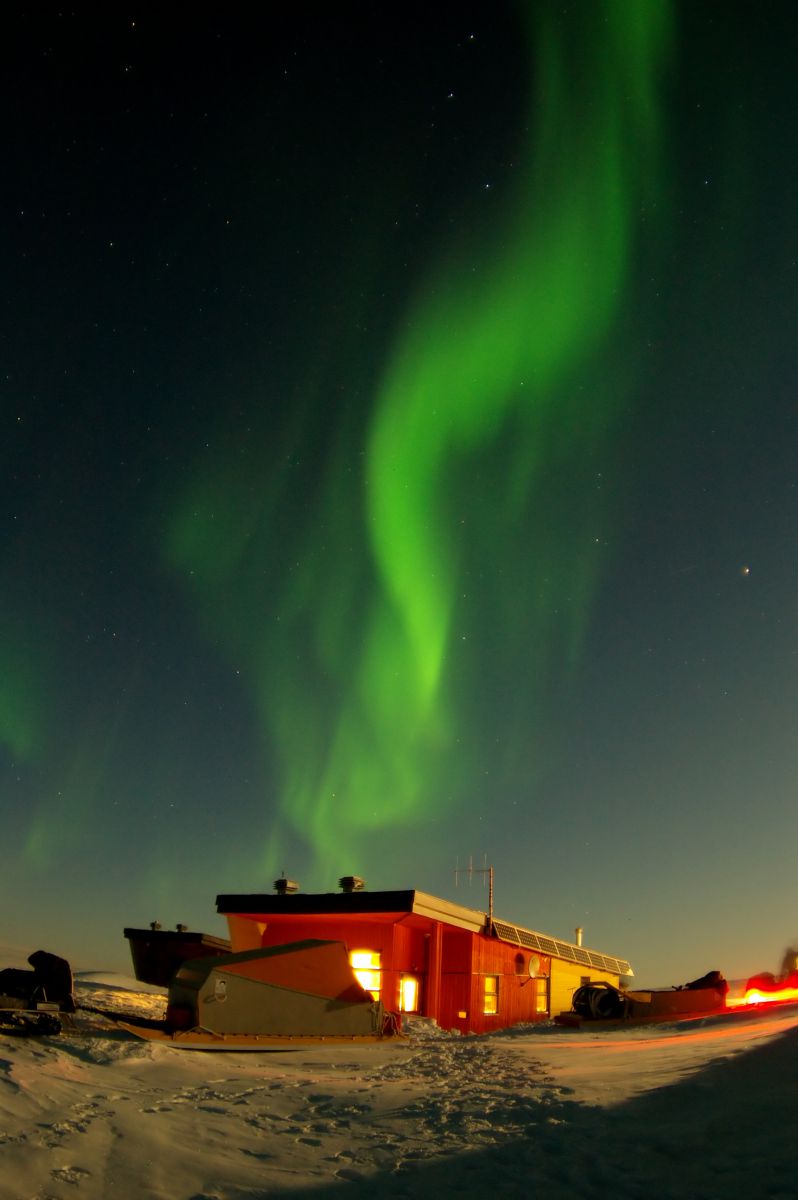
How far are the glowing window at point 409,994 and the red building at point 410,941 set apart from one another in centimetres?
3

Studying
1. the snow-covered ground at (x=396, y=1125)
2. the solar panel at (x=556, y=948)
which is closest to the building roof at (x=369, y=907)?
the solar panel at (x=556, y=948)

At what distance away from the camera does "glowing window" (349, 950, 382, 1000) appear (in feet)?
80.7

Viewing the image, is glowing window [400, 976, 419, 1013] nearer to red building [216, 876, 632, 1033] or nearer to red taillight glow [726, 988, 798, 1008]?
red building [216, 876, 632, 1033]

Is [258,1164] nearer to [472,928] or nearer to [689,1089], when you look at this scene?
[689,1089]

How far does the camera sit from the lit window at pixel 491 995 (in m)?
26.4

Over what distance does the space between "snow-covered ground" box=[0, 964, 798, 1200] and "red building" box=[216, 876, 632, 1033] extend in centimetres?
1289

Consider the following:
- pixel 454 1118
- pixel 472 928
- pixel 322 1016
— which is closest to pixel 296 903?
pixel 472 928

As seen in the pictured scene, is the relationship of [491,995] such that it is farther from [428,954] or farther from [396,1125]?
[396,1125]

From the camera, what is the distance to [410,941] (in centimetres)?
2562

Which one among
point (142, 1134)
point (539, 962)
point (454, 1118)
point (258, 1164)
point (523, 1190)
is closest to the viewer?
point (523, 1190)

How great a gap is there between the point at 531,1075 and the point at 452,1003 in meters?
16.7

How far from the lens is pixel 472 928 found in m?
26.0

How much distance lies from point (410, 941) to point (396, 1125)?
19277mm

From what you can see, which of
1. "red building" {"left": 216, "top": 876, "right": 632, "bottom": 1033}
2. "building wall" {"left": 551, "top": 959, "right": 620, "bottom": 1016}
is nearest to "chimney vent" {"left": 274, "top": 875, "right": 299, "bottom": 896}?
"red building" {"left": 216, "top": 876, "right": 632, "bottom": 1033}
